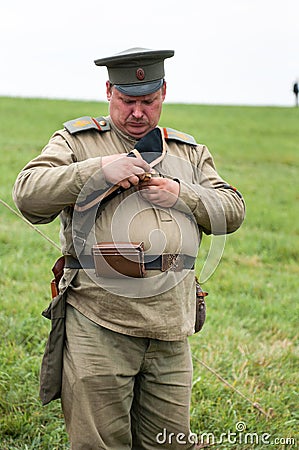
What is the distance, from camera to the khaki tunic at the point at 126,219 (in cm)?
283

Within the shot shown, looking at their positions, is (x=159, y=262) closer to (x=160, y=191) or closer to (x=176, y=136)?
(x=160, y=191)

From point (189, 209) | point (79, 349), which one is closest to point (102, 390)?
point (79, 349)

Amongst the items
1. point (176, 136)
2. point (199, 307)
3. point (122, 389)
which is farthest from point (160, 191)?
point (122, 389)

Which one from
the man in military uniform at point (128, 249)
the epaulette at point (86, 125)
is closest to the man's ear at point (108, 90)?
the man in military uniform at point (128, 249)

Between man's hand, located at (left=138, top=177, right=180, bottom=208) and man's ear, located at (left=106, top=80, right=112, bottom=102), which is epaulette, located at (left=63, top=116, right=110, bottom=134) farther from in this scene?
man's hand, located at (left=138, top=177, right=180, bottom=208)

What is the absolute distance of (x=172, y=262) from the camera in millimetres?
3023

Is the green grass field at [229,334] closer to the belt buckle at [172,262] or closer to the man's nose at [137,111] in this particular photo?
the belt buckle at [172,262]

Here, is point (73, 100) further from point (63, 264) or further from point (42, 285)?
point (63, 264)

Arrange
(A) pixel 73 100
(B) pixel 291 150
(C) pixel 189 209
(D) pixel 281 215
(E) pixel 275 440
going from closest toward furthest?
1. (C) pixel 189 209
2. (E) pixel 275 440
3. (D) pixel 281 215
4. (B) pixel 291 150
5. (A) pixel 73 100

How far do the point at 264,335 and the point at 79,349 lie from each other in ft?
9.66

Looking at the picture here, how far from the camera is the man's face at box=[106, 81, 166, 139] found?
9.99 ft

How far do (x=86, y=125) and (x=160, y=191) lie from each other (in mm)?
469

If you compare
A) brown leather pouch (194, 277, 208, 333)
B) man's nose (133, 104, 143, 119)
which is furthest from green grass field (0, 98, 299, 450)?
man's nose (133, 104, 143, 119)

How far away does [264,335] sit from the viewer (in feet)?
18.7
